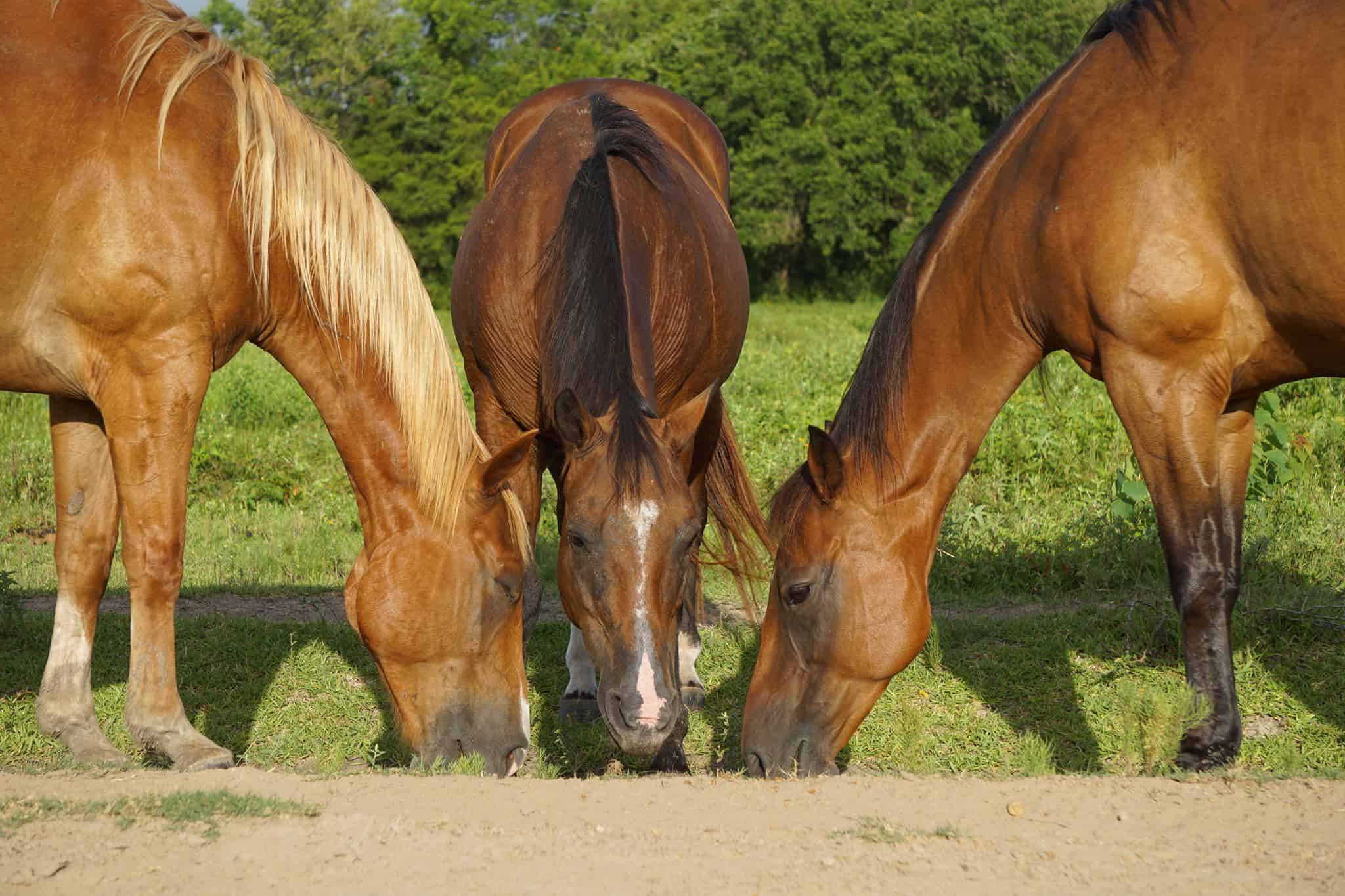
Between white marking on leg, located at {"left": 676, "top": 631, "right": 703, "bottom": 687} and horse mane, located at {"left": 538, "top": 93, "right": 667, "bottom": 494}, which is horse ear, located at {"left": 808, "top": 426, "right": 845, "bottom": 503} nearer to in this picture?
horse mane, located at {"left": 538, "top": 93, "right": 667, "bottom": 494}

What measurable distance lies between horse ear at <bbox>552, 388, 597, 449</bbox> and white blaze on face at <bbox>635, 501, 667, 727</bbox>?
0.30 m

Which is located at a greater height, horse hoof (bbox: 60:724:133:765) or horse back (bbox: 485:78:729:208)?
horse back (bbox: 485:78:729:208)

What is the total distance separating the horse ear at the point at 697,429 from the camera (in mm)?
4945

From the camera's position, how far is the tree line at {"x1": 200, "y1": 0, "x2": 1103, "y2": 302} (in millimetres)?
28281

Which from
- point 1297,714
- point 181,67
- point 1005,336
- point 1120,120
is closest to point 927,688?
point 1297,714

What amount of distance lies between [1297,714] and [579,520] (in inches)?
116

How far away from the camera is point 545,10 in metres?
39.5

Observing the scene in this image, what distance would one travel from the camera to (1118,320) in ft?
12.7

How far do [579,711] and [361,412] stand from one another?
1.71 metres

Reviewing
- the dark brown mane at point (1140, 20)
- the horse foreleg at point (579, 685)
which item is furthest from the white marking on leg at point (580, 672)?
the dark brown mane at point (1140, 20)

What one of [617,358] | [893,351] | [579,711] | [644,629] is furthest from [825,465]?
[579,711]

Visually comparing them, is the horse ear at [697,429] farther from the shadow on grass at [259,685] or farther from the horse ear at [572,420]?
the shadow on grass at [259,685]

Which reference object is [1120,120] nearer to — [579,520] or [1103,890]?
[579,520]

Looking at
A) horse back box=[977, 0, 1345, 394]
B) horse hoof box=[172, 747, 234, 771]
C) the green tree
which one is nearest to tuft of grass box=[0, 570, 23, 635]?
horse hoof box=[172, 747, 234, 771]
